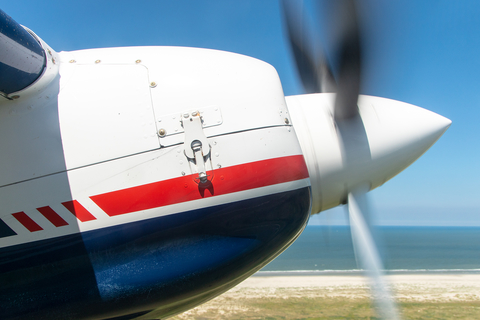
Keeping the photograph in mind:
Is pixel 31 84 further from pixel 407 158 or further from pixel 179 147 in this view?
pixel 407 158

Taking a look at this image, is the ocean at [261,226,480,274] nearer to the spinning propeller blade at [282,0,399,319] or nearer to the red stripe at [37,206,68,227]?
the spinning propeller blade at [282,0,399,319]

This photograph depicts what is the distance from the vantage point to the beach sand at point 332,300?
12.9m

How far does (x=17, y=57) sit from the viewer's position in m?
2.54

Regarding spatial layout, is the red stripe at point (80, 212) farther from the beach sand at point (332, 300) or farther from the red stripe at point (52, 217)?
the beach sand at point (332, 300)

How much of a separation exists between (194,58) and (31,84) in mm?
1437

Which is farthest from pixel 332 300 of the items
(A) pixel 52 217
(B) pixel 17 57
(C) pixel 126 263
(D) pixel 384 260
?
(B) pixel 17 57

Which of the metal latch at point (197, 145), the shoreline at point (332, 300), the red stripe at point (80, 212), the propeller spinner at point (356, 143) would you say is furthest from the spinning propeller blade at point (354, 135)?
the shoreline at point (332, 300)

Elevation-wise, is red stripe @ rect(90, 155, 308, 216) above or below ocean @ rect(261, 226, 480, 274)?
above

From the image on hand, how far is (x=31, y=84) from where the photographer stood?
2.79 meters

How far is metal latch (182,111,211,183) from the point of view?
275cm

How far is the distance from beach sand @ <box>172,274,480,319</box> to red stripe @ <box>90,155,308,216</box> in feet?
33.7

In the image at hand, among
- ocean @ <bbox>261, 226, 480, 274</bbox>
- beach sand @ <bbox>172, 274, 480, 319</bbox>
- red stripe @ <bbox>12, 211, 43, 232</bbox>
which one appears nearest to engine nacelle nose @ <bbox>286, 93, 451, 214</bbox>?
ocean @ <bbox>261, 226, 480, 274</bbox>

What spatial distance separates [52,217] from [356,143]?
306 cm

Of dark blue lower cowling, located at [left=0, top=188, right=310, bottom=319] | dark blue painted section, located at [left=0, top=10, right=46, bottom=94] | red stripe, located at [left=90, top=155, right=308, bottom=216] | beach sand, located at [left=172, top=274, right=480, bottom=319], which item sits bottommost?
beach sand, located at [left=172, top=274, right=480, bottom=319]
